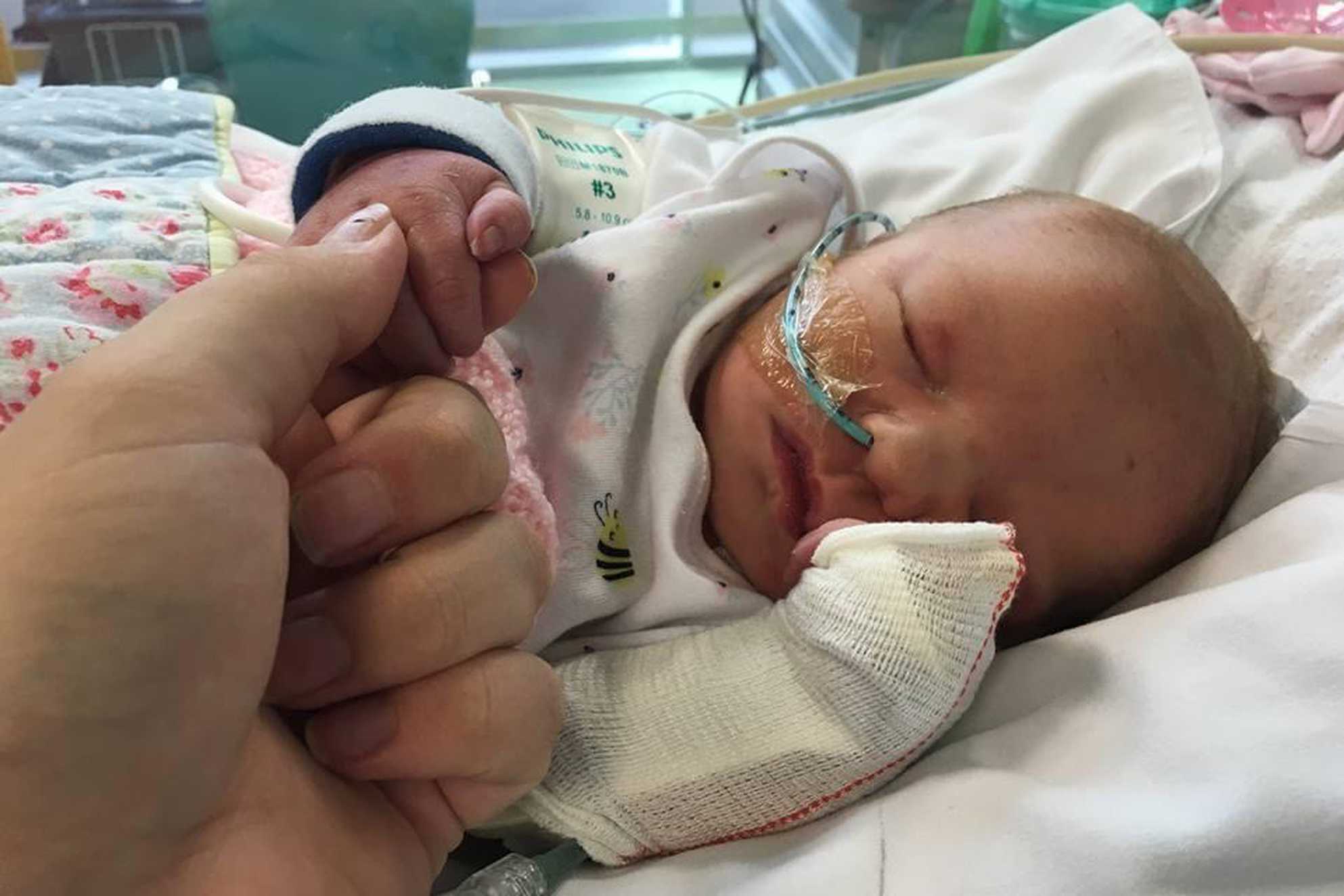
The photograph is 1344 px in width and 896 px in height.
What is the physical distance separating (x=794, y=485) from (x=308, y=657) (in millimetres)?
426

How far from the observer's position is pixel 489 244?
735mm

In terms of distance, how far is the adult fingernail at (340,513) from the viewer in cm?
55

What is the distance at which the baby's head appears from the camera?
32.7 inches

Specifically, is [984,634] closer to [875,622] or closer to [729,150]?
[875,622]

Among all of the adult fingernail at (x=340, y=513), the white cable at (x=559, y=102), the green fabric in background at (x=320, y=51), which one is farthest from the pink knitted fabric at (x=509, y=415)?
the green fabric in background at (x=320, y=51)

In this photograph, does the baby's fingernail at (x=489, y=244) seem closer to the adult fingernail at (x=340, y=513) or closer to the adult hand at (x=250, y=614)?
the adult hand at (x=250, y=614)

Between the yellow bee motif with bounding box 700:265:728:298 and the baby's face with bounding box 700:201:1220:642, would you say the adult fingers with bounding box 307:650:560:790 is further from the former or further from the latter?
the yellow bee motif with bounding box 700:265:728:298

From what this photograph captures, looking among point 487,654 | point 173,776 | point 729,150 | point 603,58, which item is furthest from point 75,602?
point 603,58

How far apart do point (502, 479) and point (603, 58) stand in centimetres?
194

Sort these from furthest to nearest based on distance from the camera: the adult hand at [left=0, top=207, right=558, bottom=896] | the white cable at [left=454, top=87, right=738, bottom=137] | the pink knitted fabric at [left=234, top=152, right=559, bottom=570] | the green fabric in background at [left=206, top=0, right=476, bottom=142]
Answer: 1. the green fabric in background at [left=206, top=0, right=476, bottom=142]
2. the white cable at [left=454, top=87, right=738, bottom=137]
3. the pink knitted fabric at [left=234, top=152, right=559, bottom=570]
4. the adult hand at [left=0, top=207, right=558, bottom=896]

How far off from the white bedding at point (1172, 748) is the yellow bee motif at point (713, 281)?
398 millimetres

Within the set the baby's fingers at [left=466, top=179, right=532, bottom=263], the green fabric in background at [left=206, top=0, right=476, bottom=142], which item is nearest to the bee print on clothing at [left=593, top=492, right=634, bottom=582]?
the baby's fingers at [left=466, top=179, right=532, bottom=263]

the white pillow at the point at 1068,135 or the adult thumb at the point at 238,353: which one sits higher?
the adult thumb at the point at 238,353

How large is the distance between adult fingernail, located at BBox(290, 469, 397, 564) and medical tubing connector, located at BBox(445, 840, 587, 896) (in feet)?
0.92
